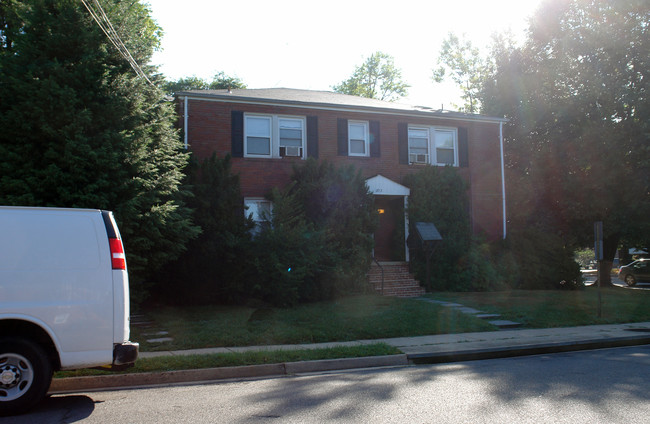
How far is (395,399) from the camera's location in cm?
607

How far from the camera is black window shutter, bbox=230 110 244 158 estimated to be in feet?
55.4

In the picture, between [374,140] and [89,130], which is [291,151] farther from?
[89,130]

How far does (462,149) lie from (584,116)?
22.8ft

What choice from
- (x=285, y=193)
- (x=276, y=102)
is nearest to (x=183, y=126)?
(x=276, y=102)

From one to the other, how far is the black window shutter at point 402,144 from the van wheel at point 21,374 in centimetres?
1505

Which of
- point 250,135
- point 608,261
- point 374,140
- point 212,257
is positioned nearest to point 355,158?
point 374,140

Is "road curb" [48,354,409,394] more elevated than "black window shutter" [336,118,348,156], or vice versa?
"black window shutter" [336,118,348,156]

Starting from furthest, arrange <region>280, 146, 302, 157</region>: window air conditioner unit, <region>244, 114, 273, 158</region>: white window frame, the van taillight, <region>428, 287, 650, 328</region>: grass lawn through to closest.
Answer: <region>280, 146, 302, 157</region>: window air conditioner unit
<region>244, 114, 273, 158</region>: white window frame
<region>428, 287, 650, 328</region>: grass lawn
the van taillight

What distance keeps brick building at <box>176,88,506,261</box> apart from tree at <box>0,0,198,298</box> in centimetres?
479

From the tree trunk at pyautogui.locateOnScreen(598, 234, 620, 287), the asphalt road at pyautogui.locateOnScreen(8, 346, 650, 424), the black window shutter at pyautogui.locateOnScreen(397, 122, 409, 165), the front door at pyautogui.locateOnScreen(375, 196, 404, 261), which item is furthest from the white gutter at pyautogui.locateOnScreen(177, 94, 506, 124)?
the asphalt road at pyautogui.locateOnScreen(8, 346, 650, 424)

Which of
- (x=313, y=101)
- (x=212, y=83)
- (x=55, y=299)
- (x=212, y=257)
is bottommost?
(x=55, y=299)

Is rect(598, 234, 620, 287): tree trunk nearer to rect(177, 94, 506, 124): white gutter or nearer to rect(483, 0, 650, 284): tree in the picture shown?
rect(483, 0, 650, 284): tree

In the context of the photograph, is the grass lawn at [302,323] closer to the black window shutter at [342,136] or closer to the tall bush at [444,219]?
the tall bush at [444,219]

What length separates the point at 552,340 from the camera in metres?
10.5
